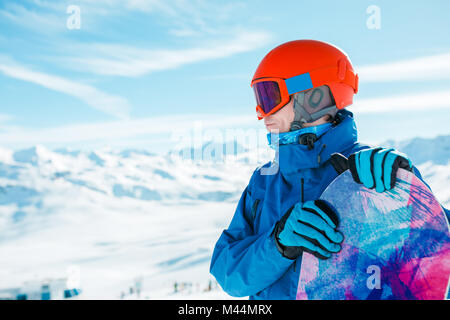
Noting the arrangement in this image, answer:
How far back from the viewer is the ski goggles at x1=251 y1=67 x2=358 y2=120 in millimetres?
2416

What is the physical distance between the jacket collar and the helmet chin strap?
0.17 meters

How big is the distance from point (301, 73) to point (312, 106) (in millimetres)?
242

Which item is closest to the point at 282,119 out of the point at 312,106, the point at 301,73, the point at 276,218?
the point at 312,106

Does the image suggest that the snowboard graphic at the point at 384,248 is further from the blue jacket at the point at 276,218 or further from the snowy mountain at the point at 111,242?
the snowy mountain at the point at 111,242

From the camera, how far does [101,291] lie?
183ft

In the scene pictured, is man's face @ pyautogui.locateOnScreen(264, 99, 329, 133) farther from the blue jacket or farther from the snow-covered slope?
the snow-covered slope

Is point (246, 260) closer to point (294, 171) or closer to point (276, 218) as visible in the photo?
point (276, 218)

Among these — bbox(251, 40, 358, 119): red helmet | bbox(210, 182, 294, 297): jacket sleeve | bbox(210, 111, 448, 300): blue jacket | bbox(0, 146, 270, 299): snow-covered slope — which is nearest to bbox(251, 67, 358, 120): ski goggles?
bbox(251, 40, 358, 119): red helmet

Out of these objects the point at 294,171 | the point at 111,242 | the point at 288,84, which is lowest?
the point at 111,242

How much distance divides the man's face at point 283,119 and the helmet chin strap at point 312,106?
0.10ft

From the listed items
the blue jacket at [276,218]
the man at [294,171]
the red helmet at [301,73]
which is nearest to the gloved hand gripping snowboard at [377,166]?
the man at [294,171]

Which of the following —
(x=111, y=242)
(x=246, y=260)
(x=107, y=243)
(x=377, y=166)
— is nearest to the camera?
(x=377, y=166)

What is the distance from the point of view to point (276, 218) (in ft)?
7.04
